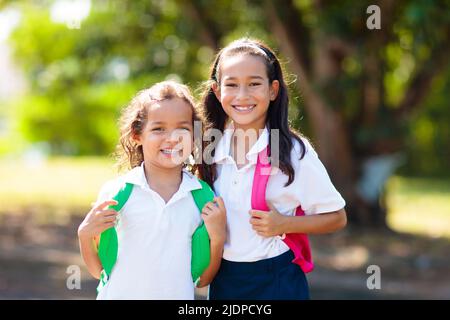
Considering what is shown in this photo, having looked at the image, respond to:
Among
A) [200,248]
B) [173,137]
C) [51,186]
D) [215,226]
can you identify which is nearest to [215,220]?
[215,226]

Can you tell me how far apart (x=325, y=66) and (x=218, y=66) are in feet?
23.7

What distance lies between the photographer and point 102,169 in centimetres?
2367

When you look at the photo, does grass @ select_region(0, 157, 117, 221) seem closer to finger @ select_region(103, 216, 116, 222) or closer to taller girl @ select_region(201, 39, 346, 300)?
taller girl @ select_region(201, 39, 346, 300)

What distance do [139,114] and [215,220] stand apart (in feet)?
1.82

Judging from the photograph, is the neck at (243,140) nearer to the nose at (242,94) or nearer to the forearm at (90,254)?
the nose at (242,94)

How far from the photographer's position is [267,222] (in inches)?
114

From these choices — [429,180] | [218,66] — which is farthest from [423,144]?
[218,66]

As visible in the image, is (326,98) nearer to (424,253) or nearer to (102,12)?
(424,253)

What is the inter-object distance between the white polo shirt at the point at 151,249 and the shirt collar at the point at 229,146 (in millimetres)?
304

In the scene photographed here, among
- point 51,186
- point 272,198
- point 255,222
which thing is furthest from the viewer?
point 51,186

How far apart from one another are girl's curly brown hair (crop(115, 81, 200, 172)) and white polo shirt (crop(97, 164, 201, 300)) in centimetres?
28

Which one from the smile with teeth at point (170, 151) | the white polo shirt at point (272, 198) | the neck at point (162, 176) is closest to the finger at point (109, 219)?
the neck at point (162, 176)

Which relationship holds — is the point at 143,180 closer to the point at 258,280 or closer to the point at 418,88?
the point at 258,280
